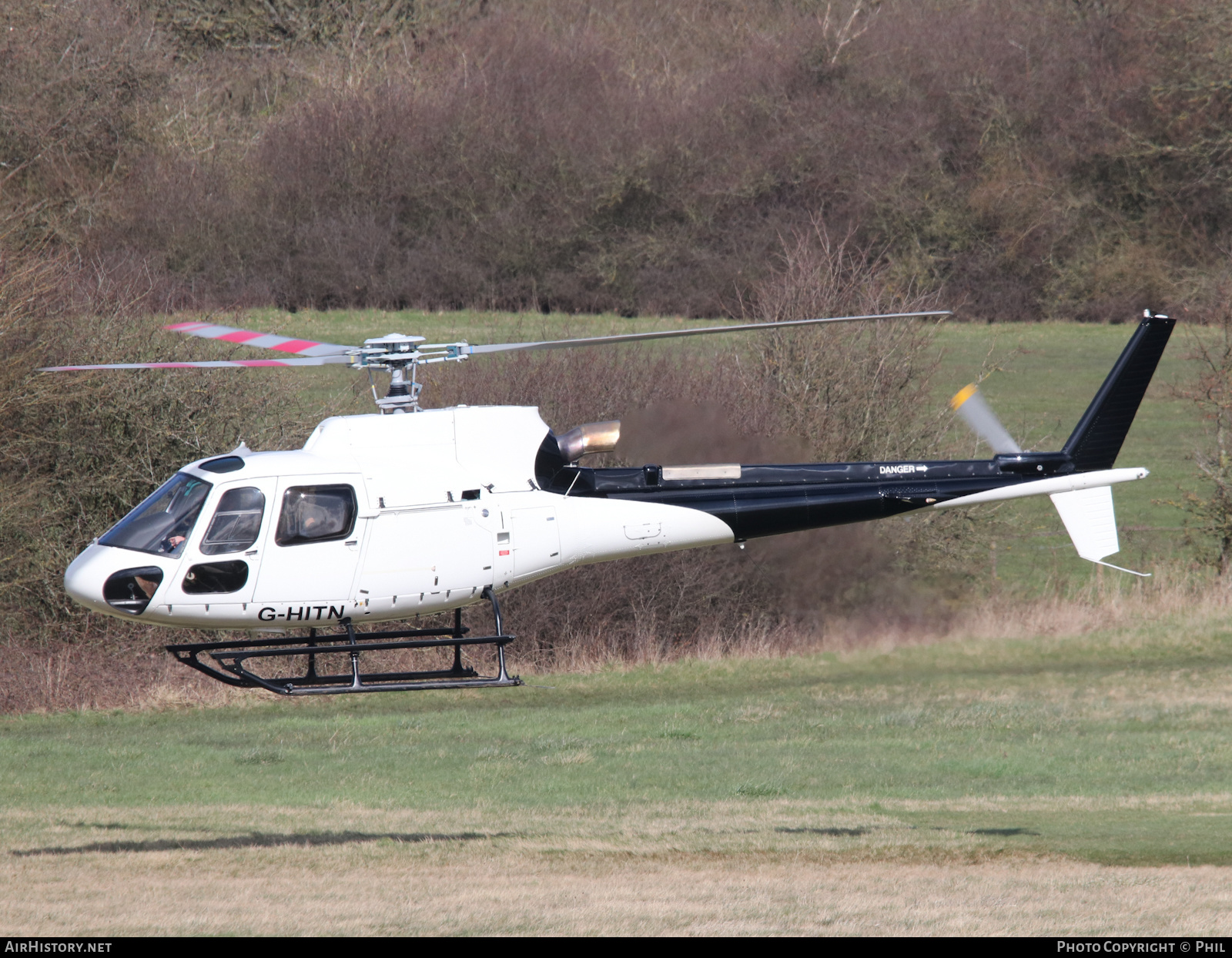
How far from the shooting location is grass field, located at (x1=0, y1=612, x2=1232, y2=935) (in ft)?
36.3

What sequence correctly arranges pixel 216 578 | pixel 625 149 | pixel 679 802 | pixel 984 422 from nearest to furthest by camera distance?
pixel 216 578
pixel 984 422
pixel 679 802
pixel 625 149

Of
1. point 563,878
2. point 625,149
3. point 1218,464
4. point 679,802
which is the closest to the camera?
point 563,878

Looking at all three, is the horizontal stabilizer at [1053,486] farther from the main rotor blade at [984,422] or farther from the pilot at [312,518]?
the pilot at [312,518]

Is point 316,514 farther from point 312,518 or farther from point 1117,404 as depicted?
point 1117,404

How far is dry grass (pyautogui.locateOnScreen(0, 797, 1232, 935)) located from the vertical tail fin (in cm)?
358

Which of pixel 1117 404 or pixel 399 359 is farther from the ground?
pixel 399 359

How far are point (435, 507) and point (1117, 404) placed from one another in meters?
5.88

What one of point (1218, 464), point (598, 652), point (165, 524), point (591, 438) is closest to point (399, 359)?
point (591, 438)

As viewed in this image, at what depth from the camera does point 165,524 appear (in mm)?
10359

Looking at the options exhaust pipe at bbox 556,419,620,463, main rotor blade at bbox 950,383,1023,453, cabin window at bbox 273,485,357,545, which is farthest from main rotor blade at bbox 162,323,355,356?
main rotor blade at bbox 950,383,1023,453

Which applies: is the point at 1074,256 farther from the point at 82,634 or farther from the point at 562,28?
the point at 82,634

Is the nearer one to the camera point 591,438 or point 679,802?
point 591,438

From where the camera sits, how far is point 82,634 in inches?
915
